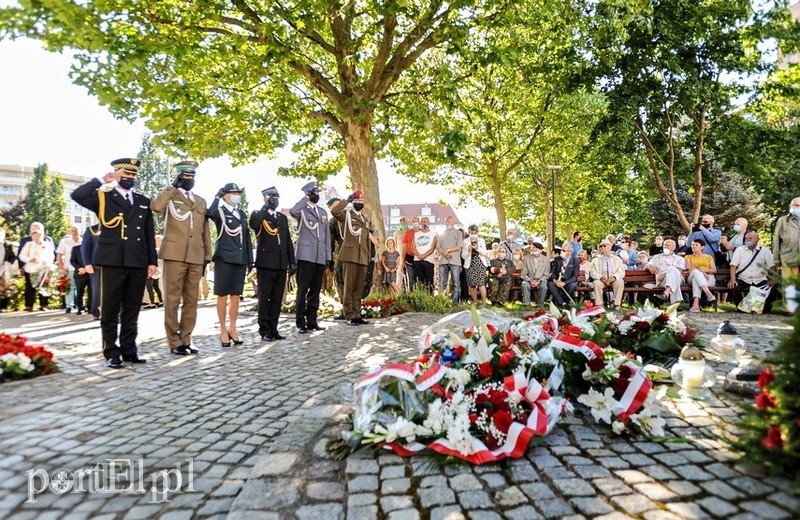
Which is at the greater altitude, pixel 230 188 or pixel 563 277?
pixel 230 188

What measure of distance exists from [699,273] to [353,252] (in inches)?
319

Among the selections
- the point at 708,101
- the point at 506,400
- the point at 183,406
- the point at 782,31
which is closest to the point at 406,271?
the point at 183,406

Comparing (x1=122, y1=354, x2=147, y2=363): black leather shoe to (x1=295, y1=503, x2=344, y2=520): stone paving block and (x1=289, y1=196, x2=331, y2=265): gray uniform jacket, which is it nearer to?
(x1=289, y1=196, x2=331, y2=265): gray uniform jacket

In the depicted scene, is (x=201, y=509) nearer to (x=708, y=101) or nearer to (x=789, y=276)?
(x=789, y=276)

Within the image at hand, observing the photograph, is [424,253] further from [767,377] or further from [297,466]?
[767,377]

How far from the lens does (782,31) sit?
15.8 meters

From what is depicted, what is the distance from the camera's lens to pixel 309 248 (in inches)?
340

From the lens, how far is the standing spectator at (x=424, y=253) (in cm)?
1279

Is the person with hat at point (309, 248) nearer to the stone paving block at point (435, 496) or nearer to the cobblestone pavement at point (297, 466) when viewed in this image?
the cobblestone pavement at point (297, 466)

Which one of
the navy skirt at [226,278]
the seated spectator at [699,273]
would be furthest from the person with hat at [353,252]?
the seated spectator at [699,273]

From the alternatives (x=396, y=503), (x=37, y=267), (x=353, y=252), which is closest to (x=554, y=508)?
(x=396, y=503)

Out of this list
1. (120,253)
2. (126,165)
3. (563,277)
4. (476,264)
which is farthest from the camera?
(476,264)

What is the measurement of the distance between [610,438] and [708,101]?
17.7 metres

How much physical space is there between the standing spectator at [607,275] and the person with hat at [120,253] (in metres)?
9.92
